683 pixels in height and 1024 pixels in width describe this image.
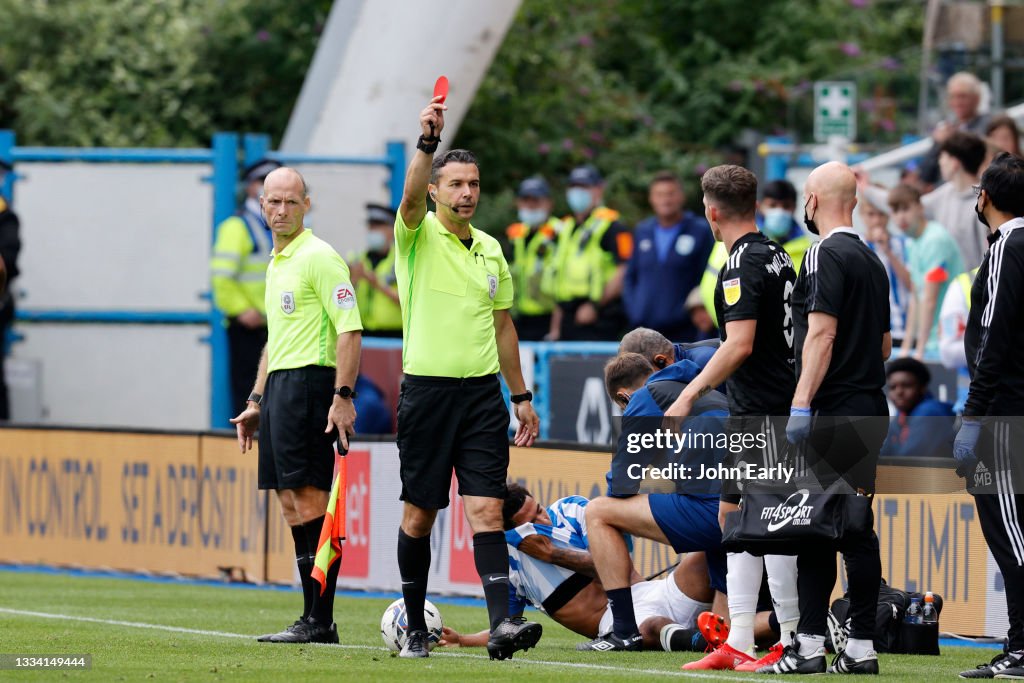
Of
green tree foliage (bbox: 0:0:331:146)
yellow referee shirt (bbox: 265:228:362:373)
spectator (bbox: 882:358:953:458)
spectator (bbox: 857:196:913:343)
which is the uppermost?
green tree foliage (bbox: 0:0:331:146)

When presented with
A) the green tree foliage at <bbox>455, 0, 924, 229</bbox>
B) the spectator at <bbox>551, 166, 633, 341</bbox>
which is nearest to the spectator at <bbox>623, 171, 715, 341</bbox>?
the spectator at <bbox>551, 166, 633, 341</bbox>

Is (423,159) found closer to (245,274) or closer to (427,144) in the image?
(427,144)

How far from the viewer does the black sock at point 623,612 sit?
984 cm

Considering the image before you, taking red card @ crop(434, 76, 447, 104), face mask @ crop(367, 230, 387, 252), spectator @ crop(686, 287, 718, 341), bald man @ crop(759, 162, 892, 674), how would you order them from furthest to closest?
face mask @ crop(367, 230, 387, 252) → spectator @ crop(686, 287, 718, 341) → red card @ crop(434, 76, 447, 104) → bald man @ crop(759, 162, 892, 674)

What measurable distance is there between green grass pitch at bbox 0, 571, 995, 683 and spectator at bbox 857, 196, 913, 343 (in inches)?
155

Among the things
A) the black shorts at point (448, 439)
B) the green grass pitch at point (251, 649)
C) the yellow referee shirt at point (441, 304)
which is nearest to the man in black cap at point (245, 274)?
the green grass pitch at point (251, 649)

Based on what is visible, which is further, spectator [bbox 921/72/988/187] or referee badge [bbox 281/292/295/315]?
spectator [bbox 921/72/988/187]

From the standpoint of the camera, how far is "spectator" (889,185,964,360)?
13656 mm

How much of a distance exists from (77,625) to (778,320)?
4208 mm

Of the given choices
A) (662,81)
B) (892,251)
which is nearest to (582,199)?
(892,251)

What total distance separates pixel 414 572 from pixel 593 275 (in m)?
7.88

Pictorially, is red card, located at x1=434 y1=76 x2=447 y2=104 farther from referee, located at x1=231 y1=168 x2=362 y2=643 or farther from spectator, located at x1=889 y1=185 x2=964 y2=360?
spectator, located at x1=889 y1=185 x2=964 y2=360

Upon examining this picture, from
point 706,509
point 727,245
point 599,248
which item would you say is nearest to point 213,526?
point 599,248

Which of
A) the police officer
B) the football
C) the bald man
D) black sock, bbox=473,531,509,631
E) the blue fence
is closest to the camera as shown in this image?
the bald man
